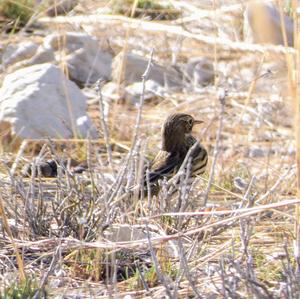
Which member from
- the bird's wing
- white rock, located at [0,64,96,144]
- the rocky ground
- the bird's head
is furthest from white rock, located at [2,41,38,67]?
the bird's wing

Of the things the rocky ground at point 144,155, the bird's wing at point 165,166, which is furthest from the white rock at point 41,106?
the bird's wing at point 165,166

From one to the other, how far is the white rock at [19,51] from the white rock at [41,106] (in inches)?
31.2

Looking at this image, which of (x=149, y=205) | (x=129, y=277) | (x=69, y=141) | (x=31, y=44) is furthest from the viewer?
(x=31, y=44)

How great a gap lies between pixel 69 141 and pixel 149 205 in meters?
2.21

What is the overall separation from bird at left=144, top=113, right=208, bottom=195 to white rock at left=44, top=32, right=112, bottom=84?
2.62 meters

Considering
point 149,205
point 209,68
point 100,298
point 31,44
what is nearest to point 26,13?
point 31,44

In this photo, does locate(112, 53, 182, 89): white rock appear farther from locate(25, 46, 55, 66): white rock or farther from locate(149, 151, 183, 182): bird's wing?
locate(149, 151, 183, 182): bird's wing

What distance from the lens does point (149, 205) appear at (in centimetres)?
421

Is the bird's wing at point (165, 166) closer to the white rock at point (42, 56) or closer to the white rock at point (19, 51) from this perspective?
the white rock at point (19, 51)

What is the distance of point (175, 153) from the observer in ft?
17.7

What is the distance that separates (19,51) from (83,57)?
0.49 meters

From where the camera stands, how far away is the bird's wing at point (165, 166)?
5.00 m

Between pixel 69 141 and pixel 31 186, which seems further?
pixel 69 141

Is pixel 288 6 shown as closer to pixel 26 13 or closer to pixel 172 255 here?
pixel 172 255
